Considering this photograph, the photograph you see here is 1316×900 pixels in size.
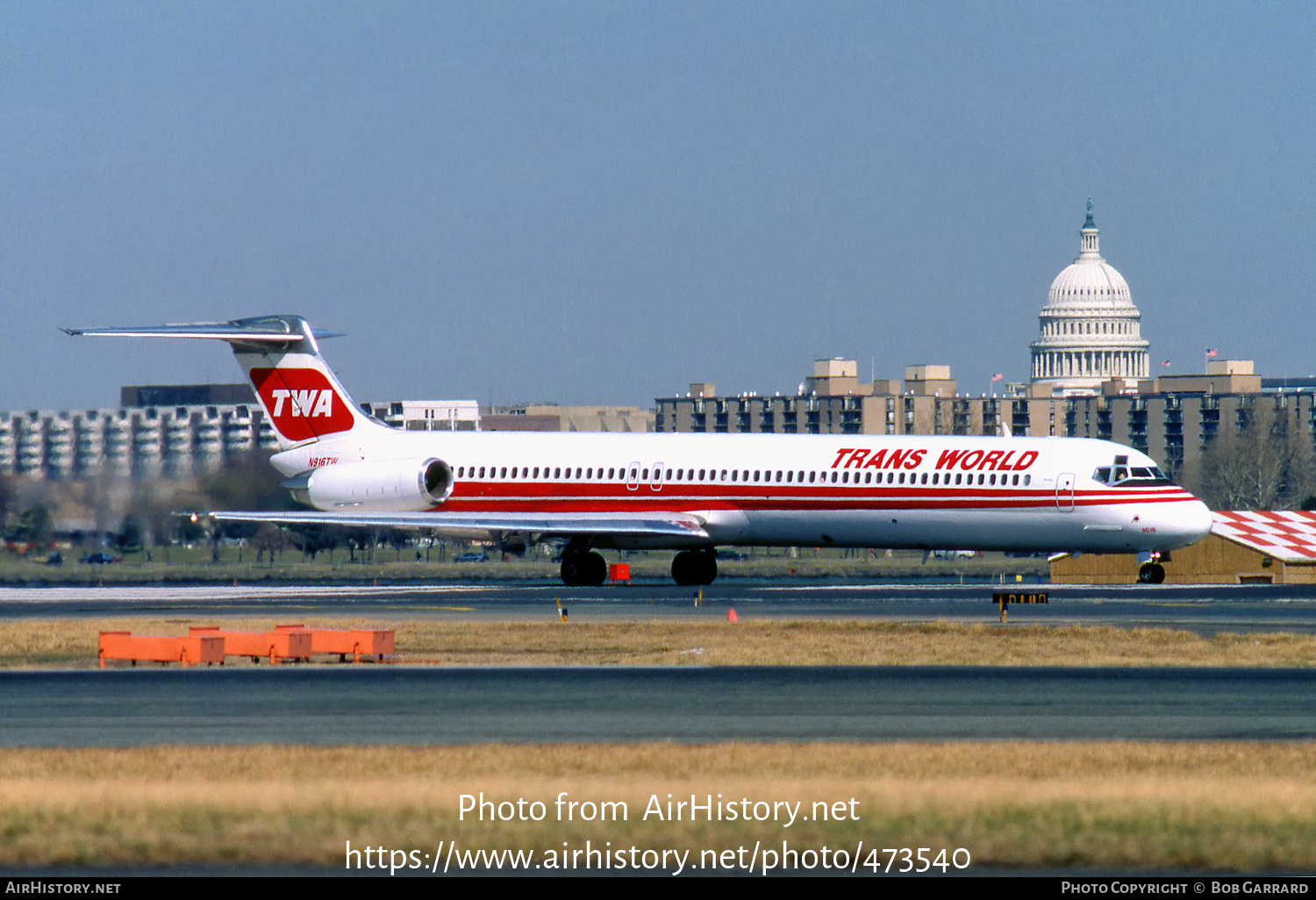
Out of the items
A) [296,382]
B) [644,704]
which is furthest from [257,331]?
[644,704]

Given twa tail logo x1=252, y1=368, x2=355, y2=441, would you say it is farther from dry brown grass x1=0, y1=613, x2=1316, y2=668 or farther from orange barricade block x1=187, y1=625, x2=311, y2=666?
orange barricade block x1=187, y1=625, x2=311, y2=666

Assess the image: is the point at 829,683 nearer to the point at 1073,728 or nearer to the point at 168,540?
the point at 1073,728

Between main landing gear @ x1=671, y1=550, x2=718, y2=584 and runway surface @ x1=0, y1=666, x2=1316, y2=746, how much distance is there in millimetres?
26550

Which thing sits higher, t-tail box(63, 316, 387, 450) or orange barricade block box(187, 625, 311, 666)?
t-tail box(63, 316, 387, 450)

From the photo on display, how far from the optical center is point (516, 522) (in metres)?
52.2

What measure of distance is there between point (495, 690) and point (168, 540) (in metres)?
39.4

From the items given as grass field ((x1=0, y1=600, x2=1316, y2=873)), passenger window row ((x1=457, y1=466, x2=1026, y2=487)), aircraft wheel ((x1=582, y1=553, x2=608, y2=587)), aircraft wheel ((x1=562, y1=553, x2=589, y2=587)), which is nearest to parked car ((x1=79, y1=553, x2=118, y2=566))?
passenger window row ((x1=457, y1=466, x2=1026, y2=487))

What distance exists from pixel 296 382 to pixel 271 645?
2810 cm

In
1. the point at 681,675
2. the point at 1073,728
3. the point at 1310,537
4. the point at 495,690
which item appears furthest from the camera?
the point at 1310,537

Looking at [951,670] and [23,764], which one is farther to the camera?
[951,670]

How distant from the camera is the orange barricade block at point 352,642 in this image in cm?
2955

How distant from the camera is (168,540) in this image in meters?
61.2

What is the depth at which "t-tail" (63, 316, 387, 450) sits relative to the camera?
56.5 meters
